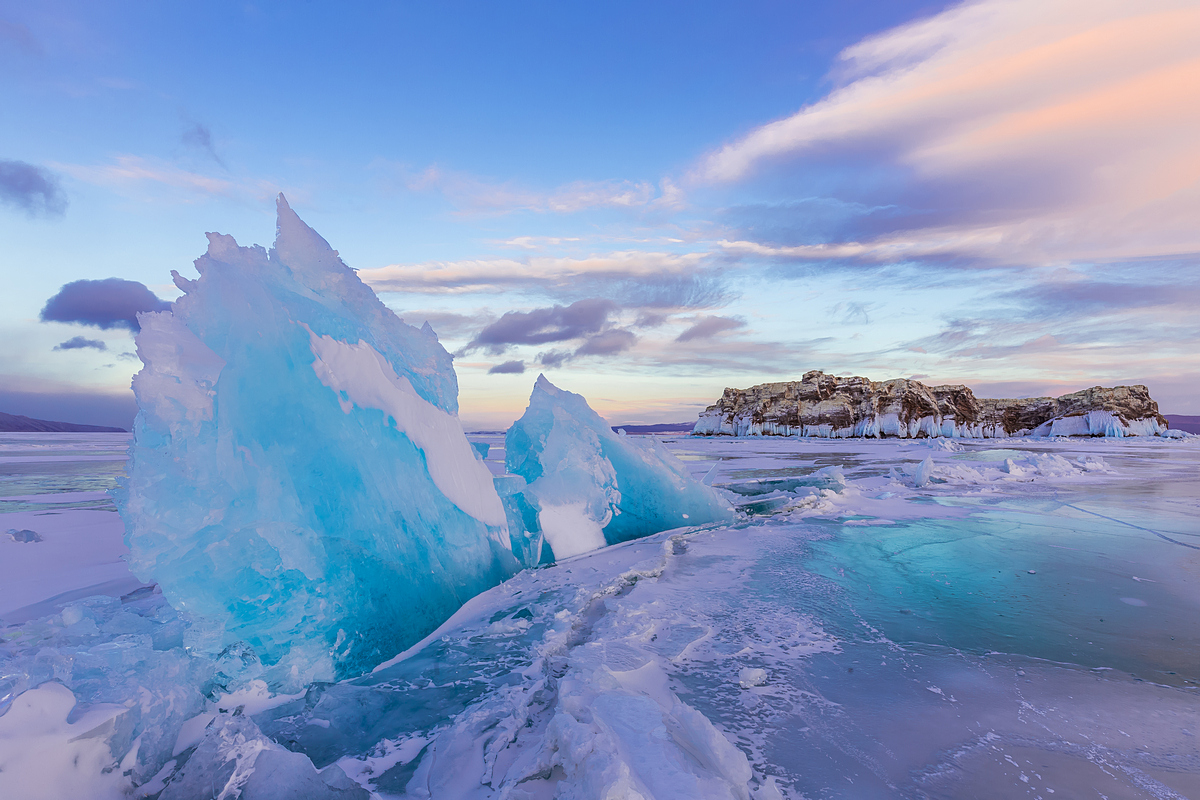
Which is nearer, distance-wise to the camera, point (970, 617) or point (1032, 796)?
point (1032, 796)

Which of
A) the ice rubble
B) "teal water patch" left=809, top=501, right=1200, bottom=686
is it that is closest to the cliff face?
"teal water patch" left=809, top=501, right=1200, bottom=686

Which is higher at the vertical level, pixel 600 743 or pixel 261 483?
pixel 261 483

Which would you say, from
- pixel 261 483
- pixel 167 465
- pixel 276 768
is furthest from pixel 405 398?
pixel 276 768

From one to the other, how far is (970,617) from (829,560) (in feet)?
5.91

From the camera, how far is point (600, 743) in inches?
78.0

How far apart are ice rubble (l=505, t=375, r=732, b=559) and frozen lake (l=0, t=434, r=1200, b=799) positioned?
0.64m

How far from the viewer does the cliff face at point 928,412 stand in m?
53.9

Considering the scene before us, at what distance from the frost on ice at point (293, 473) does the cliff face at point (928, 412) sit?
6311 cm

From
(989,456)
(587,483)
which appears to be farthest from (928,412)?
(587,483)

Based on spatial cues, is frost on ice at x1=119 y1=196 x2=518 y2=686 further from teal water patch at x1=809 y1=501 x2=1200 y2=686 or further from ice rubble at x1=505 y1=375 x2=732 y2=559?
teal water patch at x1=809 y1=501 x2=1200 y2=686

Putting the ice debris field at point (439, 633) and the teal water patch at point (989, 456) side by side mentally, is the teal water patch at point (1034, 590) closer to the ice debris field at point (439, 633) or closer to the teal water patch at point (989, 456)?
the ice debris field at point (439, 633)

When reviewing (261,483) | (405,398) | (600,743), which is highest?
(405,398)

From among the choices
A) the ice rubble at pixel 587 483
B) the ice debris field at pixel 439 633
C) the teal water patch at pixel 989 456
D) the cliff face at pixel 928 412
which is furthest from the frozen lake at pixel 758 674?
the cliff face at pixel 928 412

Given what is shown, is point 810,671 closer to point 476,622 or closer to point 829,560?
point 476,622
